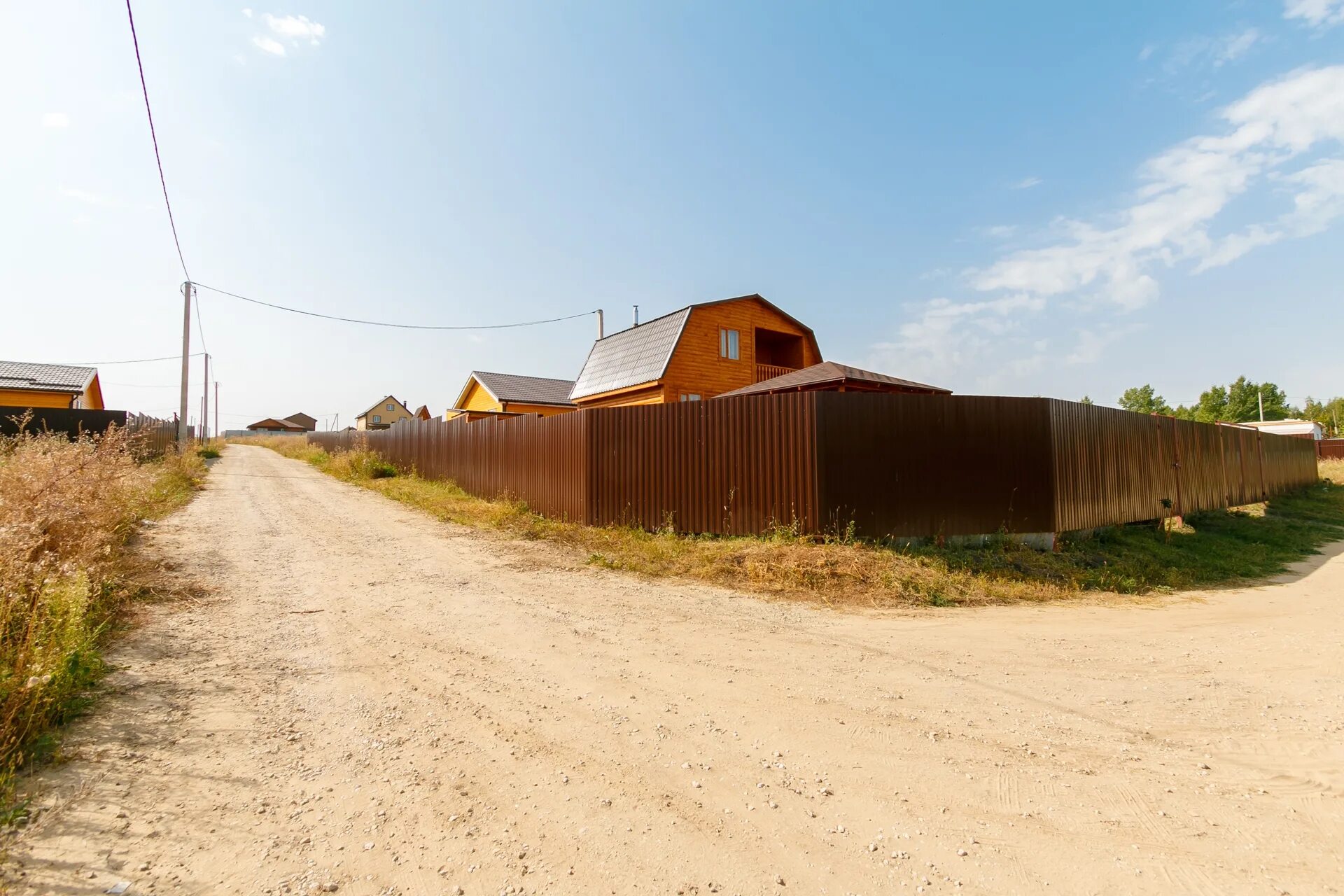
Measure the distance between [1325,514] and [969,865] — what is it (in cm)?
2140

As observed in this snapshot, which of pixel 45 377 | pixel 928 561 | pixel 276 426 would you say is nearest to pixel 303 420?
pixel 276 426

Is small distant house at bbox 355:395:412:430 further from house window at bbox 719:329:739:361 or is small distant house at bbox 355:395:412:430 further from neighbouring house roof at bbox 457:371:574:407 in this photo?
house window at bbox 719:329:739:361

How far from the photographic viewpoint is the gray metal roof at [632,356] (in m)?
16.6

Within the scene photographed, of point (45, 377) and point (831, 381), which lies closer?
point (831, 381)

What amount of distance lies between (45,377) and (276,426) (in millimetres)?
67750

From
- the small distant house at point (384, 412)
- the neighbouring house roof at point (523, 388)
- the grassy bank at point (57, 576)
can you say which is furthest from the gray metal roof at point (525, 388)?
the small distant house at point (384, 412)

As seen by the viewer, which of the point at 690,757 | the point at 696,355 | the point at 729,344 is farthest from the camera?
the point at 729,344

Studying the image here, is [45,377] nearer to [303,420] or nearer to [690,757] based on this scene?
[690,757]

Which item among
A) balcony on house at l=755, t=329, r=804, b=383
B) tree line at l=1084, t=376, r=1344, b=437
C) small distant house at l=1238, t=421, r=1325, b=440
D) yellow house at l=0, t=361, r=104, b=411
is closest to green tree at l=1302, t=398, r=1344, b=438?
tree line at l=1084, t=376, r=1344, b=437

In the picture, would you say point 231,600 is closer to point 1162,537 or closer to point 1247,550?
point 1162,537

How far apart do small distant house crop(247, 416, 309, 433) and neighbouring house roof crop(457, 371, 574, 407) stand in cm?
6387

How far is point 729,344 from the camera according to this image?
17.9 m

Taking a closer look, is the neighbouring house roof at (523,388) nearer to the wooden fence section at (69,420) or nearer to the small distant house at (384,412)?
the wooden fence section at (69,420)

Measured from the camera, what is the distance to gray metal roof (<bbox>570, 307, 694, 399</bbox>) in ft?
54.4
